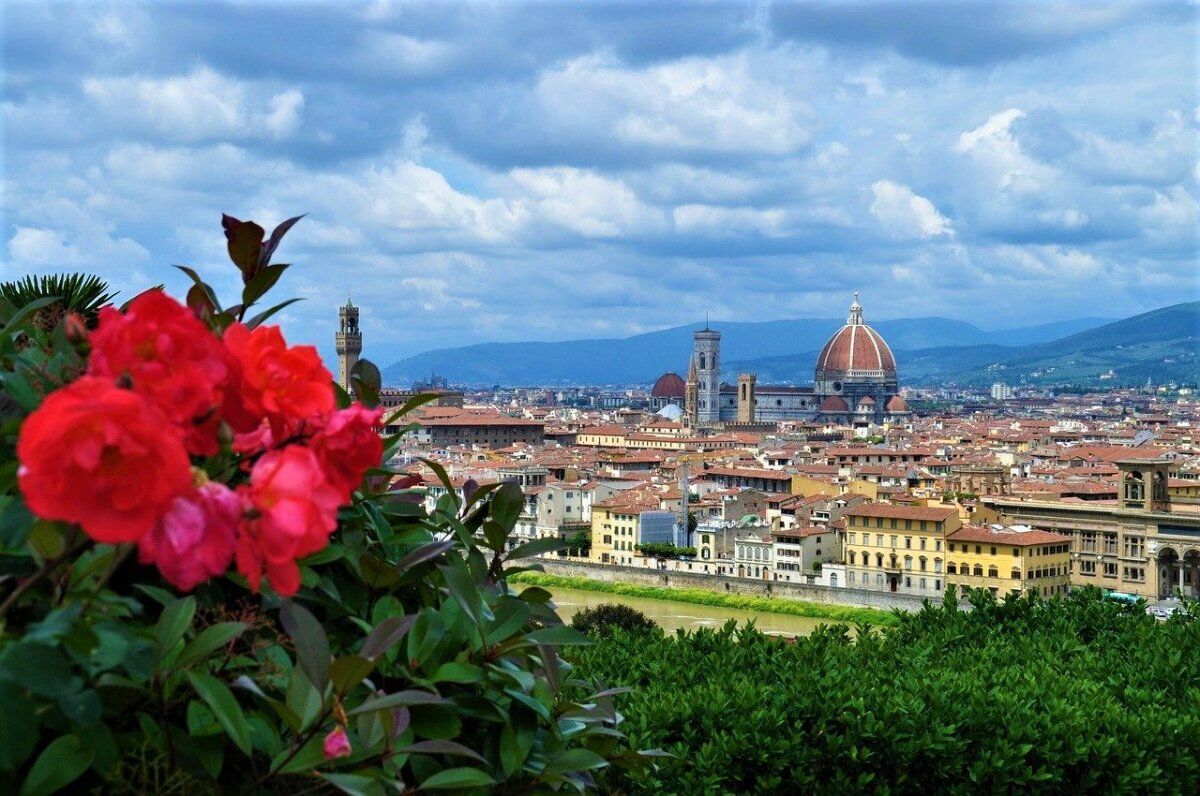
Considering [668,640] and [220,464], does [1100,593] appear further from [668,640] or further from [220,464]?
[220,464]

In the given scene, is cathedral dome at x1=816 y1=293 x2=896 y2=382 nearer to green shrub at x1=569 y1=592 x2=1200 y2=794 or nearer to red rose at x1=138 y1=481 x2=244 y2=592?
green shrub at x1=569 y1=592 x2=1200 y2=794

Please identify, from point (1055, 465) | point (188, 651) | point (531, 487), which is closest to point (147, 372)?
point (188, 651)

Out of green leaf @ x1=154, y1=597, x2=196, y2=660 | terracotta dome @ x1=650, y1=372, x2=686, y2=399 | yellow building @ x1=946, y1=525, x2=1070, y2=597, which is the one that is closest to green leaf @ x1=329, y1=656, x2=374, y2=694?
green leaf @ x1=154, y1=597, x2=196, y2=660

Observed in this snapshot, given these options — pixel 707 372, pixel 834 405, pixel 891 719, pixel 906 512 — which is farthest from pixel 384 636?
pixel 707 372

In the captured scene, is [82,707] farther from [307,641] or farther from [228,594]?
[228,594]

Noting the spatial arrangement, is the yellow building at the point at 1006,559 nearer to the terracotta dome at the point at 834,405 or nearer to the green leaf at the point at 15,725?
the green leaf at the point at 15,725

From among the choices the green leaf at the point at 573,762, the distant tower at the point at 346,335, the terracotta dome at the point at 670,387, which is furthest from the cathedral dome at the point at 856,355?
the green leaf at the point at 573,762

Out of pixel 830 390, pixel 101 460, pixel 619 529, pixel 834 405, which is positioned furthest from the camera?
pixel 830 390
